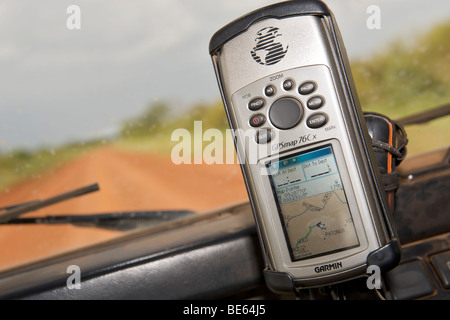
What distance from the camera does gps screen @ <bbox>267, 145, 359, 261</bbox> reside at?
3.37 ft

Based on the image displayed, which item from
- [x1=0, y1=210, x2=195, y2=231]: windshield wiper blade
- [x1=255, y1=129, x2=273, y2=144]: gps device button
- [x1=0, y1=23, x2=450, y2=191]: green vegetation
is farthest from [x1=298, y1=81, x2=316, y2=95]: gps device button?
Result: [x1=0, y1=210, x2=195, y2=231]: windshield wiper blade

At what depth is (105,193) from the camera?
1.65 m

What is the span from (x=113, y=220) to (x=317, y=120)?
2.63ft

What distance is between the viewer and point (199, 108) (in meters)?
1.66

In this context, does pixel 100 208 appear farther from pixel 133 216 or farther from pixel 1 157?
pixel 1 157

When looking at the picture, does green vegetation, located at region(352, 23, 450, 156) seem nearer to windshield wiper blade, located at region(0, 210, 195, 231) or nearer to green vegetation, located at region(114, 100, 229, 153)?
green vegetation, located at region(114, 100, 229, 153)

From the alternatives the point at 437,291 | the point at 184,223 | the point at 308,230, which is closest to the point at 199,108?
the point at 184,223

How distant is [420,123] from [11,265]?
1356mm

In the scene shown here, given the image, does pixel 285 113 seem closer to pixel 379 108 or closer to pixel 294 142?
pixel 294 142

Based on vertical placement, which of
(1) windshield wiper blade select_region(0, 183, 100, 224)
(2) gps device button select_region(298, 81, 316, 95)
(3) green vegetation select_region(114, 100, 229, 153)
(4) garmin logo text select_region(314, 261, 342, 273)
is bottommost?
(4) garmin logo text select_region(314, 261, 342, 273)

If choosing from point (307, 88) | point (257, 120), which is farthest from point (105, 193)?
point (307, 88)

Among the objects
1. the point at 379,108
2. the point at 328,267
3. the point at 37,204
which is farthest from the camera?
the point at 379,108

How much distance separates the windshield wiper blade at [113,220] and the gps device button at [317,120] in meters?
0.71

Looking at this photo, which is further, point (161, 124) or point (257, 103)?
point (161, 124)
